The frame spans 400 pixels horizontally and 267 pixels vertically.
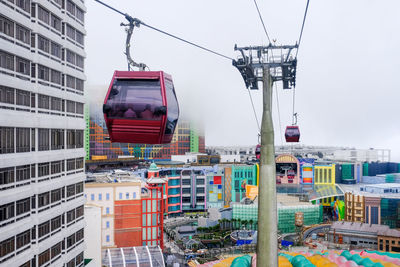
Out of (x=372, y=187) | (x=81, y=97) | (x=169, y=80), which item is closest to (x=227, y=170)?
(x=372, y=187)

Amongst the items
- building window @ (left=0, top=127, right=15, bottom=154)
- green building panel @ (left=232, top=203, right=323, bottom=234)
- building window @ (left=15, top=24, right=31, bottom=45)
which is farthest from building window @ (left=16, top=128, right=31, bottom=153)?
green building panel @ (left=232, top=203, right=323, bottom=234)

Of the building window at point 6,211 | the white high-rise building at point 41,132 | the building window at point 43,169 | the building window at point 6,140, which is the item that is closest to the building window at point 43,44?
the white high-rise building at point 41,132

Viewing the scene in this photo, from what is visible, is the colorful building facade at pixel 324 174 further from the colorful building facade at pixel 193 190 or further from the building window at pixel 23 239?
the building window at pixel 23 239

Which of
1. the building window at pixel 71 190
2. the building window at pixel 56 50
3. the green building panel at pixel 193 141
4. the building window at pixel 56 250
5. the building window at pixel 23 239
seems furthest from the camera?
the green building panel at pixel 193 141

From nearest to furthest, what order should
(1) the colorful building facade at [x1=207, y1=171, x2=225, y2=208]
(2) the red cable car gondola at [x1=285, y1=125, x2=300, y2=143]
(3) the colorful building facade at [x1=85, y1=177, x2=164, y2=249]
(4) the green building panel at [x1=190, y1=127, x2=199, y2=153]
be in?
1. (2) the red cable car gondola at [x1=285, y1=125, x2=300, y2=143]
2. (3) the colorful building facade at [x1=85, y1=177, x2=164, y2=249]
3. (1) the colorful building facade at [x1=207, y1=171, x2=225, y2=208]
4. (4) the green building panel at [x1=190, y1=127, x2=199, y2=153]

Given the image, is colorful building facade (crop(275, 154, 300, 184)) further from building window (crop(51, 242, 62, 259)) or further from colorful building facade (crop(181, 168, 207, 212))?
building window (crop(51, 242, 62, 259))

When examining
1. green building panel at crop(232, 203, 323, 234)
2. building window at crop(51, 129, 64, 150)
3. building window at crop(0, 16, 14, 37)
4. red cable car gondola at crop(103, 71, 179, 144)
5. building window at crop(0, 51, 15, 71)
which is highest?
building window at crop(0, 16, 14, 37)
